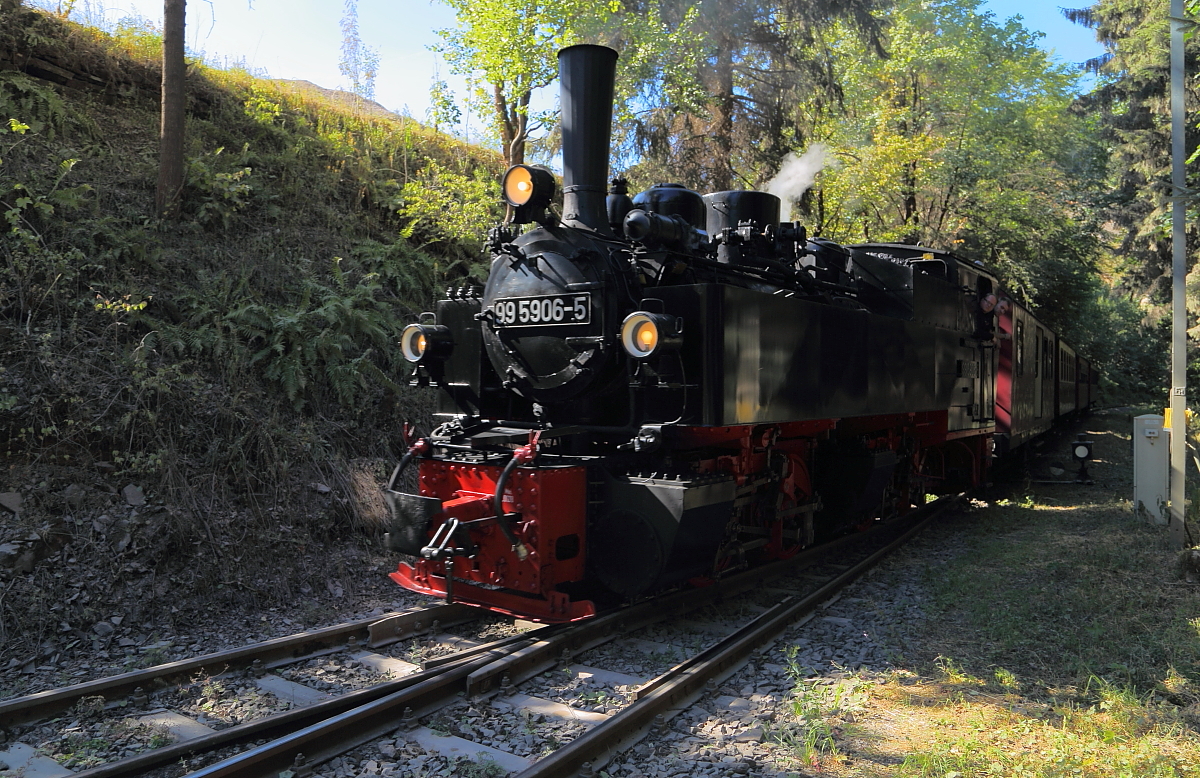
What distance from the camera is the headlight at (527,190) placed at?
5227 millimetres

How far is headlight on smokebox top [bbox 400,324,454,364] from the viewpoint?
19.2ft

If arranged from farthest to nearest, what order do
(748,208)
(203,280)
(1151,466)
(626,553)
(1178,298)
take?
(1151,466) < (203,280) < (1178,298) < (748,208) < (626,553)

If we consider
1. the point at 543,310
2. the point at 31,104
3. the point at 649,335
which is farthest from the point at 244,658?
the point at 31,104

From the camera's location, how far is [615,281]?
498 cm

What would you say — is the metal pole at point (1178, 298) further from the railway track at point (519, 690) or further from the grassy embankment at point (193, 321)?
the grassy embankment at point (193, 321)

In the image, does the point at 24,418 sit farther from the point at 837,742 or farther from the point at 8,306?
the point at 837,742

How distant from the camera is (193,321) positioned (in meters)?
7.15

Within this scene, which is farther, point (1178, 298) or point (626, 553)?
point (1178, 298)

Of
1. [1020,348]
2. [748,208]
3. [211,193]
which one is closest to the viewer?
[748,208]

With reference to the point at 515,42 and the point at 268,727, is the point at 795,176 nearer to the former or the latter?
the point at 515,42

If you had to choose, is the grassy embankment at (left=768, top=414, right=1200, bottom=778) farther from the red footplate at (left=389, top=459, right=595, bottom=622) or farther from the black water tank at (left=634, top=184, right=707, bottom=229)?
the black water tank at (left=634, top=184, right=707, bottom=229)

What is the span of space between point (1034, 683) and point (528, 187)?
4.13 metres

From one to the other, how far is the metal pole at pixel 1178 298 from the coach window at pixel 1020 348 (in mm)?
3494

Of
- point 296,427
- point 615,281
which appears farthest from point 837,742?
point 296,427
